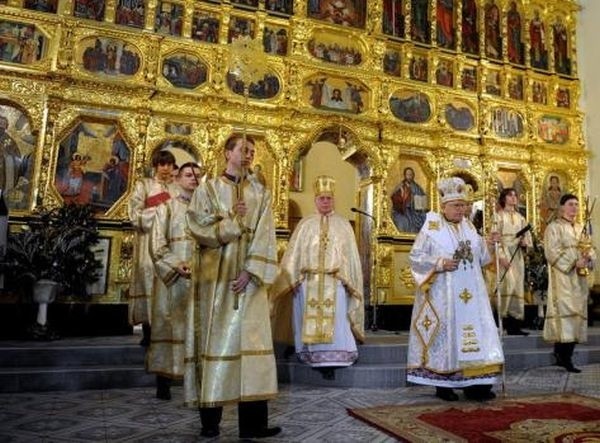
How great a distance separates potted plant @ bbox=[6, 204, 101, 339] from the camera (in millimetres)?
6375

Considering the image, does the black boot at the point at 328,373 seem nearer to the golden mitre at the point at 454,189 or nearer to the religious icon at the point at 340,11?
the golden mitre at the point at 454,189

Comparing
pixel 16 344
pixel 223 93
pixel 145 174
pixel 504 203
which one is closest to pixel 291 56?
pixel 223 93

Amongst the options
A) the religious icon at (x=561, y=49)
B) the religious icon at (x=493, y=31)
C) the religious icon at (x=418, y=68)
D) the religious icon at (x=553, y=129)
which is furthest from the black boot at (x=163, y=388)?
the religious icon at (x=561, y=49)

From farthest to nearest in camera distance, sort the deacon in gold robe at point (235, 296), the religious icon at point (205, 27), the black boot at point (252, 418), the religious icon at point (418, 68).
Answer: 1. the religious icon at point (418, 68)
2. the religious icon at point (205, 27)
3. the black boot at point (252, 418)
4. the deacon in gold robe at point (235, 296)

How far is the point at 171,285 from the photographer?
13.6 feet

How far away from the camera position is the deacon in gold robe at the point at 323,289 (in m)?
5.29

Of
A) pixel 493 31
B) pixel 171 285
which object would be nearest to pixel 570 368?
pixel 171 285

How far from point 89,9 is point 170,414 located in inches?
300

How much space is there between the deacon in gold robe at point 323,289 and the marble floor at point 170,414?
1.46 feet

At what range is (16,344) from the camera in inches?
221

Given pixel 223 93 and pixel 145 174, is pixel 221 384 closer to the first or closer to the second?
pixel 145 174

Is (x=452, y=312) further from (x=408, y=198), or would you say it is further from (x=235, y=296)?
(x=408, y=198)

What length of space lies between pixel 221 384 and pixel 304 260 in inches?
110

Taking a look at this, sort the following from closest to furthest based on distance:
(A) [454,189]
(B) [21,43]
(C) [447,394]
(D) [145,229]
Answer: (C) [447,394]
(A) [454,189]
(D) [145,229]
(B) [21,43]
